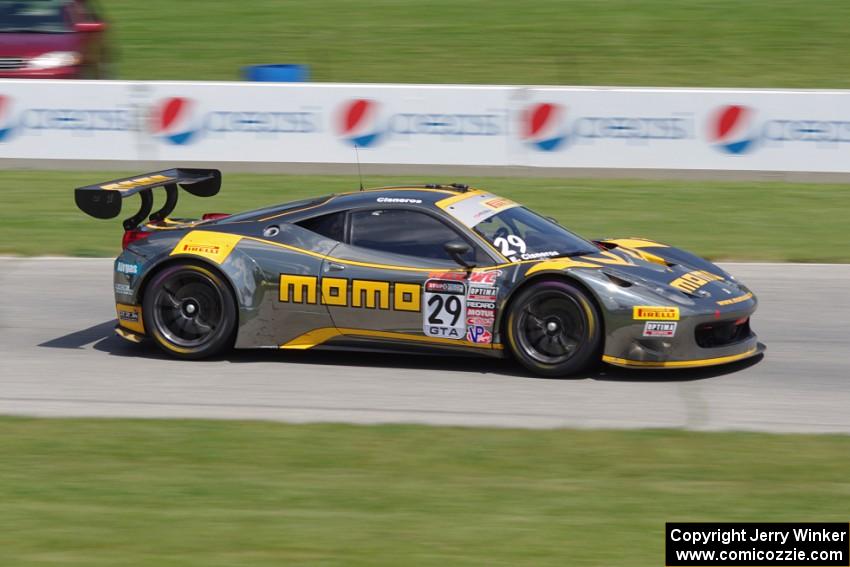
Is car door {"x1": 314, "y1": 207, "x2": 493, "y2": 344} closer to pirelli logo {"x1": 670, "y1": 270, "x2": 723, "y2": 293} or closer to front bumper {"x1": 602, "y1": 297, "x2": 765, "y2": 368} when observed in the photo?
front bumper {"x1": 602, "y1": 297, "x2": 765, "y2": 368}

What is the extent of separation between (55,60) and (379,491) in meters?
14.5

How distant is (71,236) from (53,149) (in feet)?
11.6

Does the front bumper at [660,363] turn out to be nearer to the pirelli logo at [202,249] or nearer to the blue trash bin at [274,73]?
the pirelli logo at [202,249]

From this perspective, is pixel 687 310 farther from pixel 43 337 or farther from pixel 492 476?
pixel 43 337

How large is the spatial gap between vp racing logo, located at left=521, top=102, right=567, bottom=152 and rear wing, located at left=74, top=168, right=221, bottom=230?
22.0 feet

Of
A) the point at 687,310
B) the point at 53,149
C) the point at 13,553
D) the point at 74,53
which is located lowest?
the point at 13,553

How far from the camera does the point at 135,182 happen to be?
9484 millimetres

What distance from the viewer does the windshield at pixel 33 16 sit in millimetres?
19375

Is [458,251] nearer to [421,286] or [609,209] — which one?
[421,286]

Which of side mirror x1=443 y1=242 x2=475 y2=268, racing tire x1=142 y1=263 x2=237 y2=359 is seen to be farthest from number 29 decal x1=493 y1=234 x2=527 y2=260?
racing tire x1=142 y1=263 x2=237 y2=359

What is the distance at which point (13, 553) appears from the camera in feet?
17.2

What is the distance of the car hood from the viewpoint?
1872 centimetres

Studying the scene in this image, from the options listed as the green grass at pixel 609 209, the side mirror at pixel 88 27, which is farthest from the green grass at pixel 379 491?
the side mirror at pixel 88 27

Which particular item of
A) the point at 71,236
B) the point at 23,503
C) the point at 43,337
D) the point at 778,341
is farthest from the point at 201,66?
the point at 23,503
